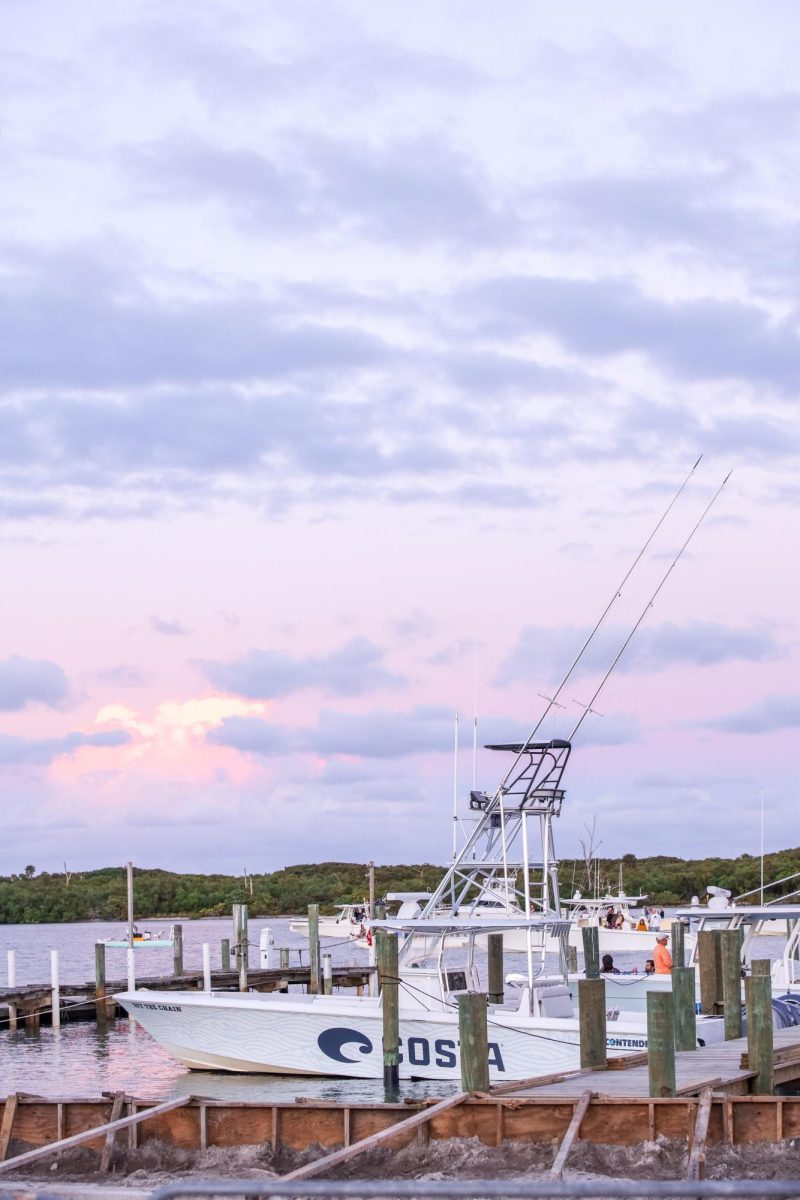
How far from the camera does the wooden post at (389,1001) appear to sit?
25.3 meters

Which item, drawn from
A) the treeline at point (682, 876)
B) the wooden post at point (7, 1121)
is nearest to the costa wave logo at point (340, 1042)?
the wooden post at point (7, 1121)

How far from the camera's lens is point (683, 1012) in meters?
23.5

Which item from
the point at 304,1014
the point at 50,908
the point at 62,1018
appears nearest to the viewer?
the point at 304,1014

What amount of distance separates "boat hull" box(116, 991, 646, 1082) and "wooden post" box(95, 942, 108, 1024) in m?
10.5

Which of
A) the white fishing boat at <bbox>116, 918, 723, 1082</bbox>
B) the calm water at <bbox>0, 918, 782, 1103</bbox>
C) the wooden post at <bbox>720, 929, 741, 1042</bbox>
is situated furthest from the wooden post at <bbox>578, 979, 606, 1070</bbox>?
the calm water at <bbox>0, 918, 782, 1103</bbox>

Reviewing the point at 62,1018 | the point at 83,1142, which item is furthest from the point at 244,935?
the point at 83,1142

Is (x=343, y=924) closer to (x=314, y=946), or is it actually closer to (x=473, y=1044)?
(x=314, y=946)

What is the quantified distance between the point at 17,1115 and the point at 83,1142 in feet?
4.97

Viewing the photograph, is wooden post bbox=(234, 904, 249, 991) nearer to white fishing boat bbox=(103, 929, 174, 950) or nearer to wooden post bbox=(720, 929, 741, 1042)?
white fishing boat bbox=(103, 929, 174, 950)

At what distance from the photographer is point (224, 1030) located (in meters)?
30.3

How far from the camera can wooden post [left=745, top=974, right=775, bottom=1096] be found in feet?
66.0

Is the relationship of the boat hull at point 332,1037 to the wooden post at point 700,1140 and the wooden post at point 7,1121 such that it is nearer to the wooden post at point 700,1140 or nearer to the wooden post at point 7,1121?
the wooden post at point 700,1140

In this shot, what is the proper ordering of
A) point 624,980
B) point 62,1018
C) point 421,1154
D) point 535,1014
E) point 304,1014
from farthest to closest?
point 62,1018 → point 624,980 → point 304,1014 → point 535,1014 → point 421,1154

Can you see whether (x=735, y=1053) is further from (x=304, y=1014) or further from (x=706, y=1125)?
(x=304, y=1014)
